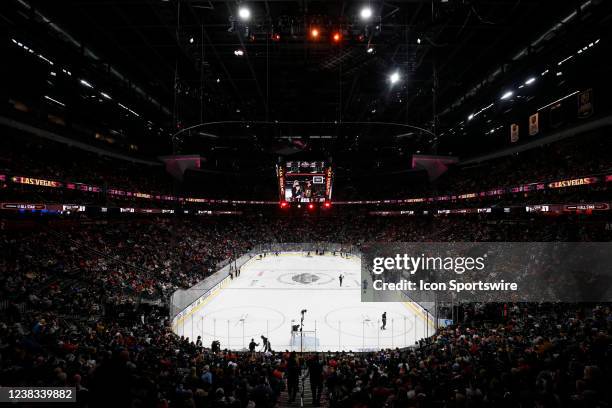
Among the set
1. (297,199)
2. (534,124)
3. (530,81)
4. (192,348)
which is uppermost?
(530,81)

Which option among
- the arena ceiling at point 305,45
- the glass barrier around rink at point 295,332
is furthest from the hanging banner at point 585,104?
the glass barrier around rink at point 295,332

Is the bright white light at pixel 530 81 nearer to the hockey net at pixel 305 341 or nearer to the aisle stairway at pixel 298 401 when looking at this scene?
the hockey net at pixel 305 341

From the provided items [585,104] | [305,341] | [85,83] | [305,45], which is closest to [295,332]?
[305,341]

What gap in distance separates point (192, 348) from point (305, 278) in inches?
656

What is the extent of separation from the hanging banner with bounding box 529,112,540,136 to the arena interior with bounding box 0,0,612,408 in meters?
0.11

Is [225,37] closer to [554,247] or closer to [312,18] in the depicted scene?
[312,18]

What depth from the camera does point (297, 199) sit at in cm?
3067

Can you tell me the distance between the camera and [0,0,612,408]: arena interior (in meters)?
6.69

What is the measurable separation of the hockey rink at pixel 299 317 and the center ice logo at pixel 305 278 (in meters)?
0.08

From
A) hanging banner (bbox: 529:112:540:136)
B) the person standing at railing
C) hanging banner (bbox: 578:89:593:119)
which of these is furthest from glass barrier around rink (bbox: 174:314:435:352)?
hanging banner (bbox: 529:112:540:136)

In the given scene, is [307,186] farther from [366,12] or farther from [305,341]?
[366,12]

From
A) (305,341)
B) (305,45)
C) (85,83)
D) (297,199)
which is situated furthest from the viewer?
(297,199)

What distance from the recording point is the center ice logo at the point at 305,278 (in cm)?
2576

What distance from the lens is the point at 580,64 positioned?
12.4 metres
